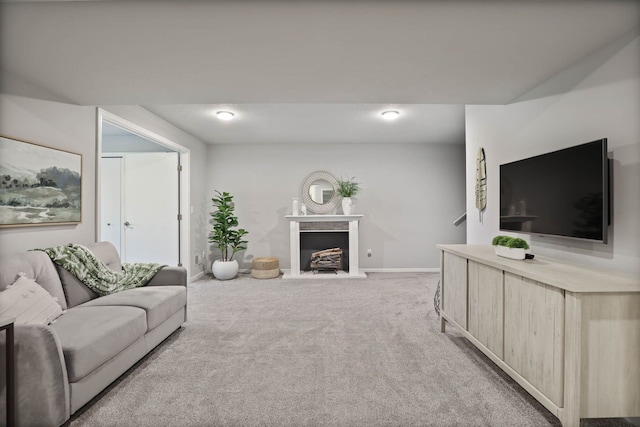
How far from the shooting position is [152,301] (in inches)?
94.5

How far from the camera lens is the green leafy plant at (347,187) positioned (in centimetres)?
547

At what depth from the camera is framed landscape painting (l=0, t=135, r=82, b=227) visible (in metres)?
2.20

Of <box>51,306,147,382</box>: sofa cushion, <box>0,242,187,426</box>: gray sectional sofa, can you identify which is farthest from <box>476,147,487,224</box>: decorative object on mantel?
<box>51,306,147,382</box>: sofa cushion

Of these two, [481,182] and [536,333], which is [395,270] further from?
[536,333]

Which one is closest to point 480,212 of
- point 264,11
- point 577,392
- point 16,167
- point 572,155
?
point 572,155

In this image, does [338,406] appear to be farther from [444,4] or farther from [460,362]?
[444,4]

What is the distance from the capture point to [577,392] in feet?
4.63

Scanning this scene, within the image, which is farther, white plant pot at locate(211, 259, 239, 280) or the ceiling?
white plant pot at locate(211, 259, 239, 280)

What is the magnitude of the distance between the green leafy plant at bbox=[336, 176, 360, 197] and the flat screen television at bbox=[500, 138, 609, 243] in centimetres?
297

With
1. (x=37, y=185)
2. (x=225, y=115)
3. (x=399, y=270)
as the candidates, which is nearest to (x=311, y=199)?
(x=399, y=270)

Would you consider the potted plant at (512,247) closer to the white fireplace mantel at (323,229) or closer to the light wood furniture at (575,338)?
the light wood furniture at (575,338)

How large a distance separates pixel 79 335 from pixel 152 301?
0.65 metres

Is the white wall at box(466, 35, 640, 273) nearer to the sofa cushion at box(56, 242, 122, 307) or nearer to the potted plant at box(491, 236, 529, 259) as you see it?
the potted plant at box(491, 236, 529, 259)

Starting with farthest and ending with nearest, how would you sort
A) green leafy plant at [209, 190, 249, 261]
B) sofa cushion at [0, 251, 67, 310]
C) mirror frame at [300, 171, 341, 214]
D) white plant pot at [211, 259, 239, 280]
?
mirror frame at [300, 171, 341, 214] < green leafy plant at [209, 190, 249, 261] < white plant pot at [211, 259, 239, 280] < sofa cushion at [0, 251, 67, 310]
